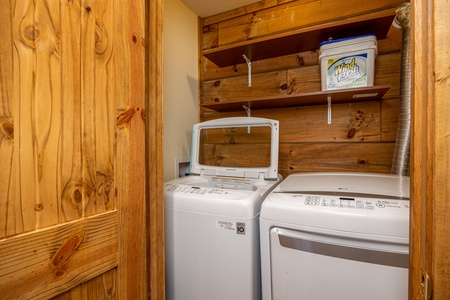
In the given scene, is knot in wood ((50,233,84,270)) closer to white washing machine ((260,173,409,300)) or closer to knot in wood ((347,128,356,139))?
white washing machine ((260,173,409,300))

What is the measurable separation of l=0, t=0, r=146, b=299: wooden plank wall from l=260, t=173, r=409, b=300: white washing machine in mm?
505

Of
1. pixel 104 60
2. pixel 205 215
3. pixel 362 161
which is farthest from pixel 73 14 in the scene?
pixel 362 161

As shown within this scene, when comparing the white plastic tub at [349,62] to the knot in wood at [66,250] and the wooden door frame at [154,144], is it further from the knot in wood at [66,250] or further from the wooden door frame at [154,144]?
the knot in wood at [66,250]

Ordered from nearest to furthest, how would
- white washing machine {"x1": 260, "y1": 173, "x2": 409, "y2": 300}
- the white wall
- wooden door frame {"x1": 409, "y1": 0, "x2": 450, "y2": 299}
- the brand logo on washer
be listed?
wooden door frame {"x1": 409, "y1": 0, "x2": 450, "y2": 299} → white washing machine {"x1": 260, "y1": 173, "x2": 409, "y2": 300} → the brand logo on washer → the white wall

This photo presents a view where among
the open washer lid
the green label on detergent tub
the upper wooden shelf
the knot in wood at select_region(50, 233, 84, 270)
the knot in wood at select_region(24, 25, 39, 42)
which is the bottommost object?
the knot in wood at select_region(50, 233, 84, 270)

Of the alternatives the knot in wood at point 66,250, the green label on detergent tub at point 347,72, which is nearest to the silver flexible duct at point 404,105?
the green label on detergent tub at point 347,72

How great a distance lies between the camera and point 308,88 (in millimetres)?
1501

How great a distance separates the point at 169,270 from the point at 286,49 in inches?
57.3

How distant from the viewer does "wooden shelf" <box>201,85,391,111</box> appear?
1.16 meters

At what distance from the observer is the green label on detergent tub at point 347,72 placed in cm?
115

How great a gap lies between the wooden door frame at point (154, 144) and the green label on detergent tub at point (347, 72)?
0.91 meters

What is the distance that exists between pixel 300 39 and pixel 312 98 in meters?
0.36

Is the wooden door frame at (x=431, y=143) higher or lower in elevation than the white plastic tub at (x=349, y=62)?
lower

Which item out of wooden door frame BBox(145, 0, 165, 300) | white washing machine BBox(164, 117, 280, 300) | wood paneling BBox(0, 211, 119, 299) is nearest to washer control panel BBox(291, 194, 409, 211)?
white washing machine BBox(164, 117, 280, 300)
